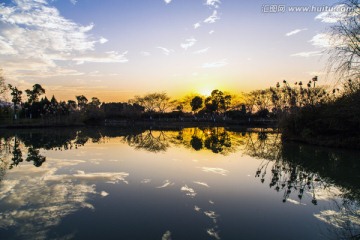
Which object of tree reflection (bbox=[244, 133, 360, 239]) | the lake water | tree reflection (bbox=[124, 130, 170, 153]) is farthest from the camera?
tree reflection (bbox=[124, 130, 170, 153])

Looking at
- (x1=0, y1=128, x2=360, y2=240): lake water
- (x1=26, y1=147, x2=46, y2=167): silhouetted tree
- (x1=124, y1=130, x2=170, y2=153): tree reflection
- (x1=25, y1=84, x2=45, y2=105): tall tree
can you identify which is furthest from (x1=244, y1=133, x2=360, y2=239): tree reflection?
(x1=25, y1=84, x2=45, y2=105): tall tree

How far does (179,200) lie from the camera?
6.96 m

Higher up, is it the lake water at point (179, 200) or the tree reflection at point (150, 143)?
the lake water at point (179, 200)

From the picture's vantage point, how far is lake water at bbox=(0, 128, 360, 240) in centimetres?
507

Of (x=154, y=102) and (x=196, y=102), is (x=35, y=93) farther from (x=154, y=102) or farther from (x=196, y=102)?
(x=196, y=102)

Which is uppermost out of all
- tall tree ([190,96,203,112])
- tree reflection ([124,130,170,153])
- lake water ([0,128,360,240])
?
tall tree ([190,96,203,112])

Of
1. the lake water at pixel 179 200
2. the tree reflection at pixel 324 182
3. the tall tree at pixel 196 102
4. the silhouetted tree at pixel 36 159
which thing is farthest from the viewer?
the tall tree at pixel 196 102

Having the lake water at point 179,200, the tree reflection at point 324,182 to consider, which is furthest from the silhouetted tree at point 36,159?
the tree reflection at point 324,182

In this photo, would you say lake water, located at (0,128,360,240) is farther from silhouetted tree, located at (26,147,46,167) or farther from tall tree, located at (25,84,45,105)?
tall tree, located at (25,84,45,105)

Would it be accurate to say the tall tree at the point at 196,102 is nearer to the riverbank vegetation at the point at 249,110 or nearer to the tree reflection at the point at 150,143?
the riverbank vegetation at the point at 249,110

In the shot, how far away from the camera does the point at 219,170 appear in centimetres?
1081

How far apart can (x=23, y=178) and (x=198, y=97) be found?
6686 cm

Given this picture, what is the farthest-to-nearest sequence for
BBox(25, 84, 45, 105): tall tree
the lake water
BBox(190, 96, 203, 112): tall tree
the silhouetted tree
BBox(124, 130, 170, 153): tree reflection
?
BBox(190, 96, 203, 112): tall tree, BBox(25, 84, 45, 105): tall tree, BBox(124, 130, 170, 153): tree reflection, the silhouetted tree, the lake water

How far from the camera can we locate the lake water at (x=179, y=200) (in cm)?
507
